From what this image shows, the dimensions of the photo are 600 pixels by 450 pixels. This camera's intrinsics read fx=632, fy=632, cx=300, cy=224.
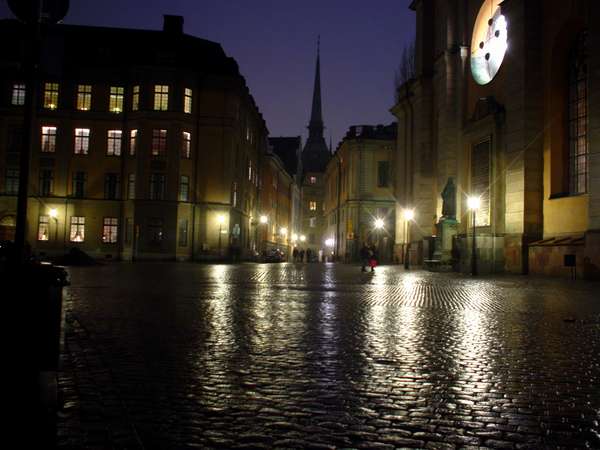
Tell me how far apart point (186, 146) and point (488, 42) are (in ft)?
81.4

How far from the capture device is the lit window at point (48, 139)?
51219mm

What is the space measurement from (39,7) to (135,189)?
4488 centimetres

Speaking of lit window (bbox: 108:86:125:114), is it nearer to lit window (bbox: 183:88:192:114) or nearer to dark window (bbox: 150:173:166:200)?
lit window (bbox: 183:88:192:114)

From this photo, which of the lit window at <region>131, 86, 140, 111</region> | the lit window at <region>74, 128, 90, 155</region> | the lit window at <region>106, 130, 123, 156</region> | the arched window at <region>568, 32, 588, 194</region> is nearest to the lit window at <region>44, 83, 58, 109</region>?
the lit window at <region>74, 128, 90, 155</region>

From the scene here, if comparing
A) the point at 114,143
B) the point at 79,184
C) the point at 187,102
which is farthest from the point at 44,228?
the point at 187,102

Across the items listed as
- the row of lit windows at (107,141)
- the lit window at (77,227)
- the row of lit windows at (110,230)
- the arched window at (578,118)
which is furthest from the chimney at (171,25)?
the arched window at (578,118)

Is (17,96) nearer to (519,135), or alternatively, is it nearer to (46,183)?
(46,183)

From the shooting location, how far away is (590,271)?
24.6 metres

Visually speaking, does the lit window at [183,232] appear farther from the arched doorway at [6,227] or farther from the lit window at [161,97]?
the arched doorway at [6,227]

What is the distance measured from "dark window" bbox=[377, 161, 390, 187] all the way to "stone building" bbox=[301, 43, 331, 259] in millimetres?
30065

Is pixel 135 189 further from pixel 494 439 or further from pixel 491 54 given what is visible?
pixel 494 439

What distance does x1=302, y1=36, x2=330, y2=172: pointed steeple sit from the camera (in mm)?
148125

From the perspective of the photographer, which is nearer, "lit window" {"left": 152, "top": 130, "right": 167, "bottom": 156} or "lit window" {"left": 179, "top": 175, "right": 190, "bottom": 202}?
"lit window" {"left": 152, "top": 130, "right": 167, "bottom": 156}

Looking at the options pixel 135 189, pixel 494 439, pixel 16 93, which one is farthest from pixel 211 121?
pixel 494 439
